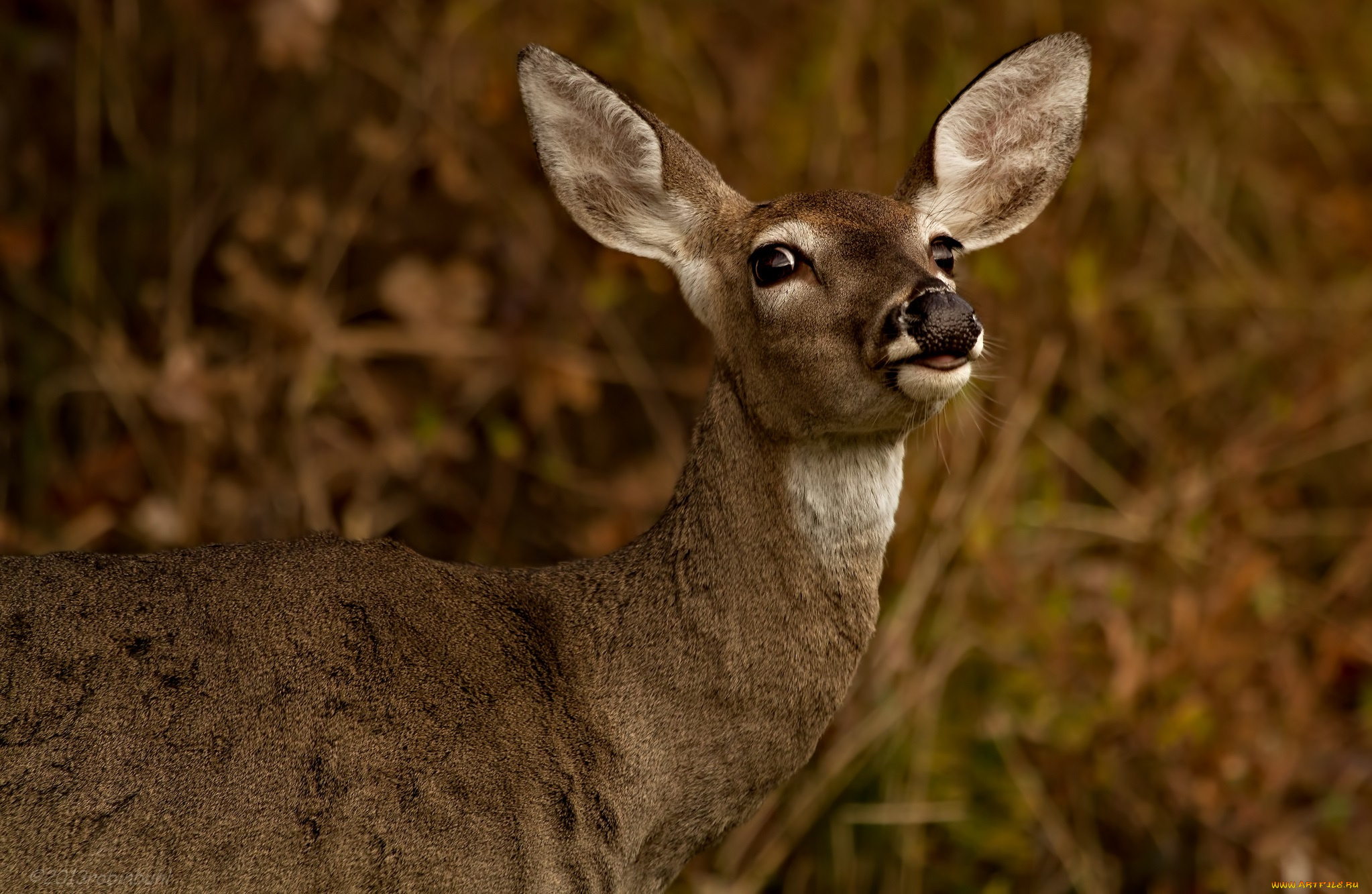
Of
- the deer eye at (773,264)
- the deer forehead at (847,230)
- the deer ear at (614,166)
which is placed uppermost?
the deer ear at (614,166)

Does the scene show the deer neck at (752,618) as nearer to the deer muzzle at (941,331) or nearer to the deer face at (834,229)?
the deer face at (834,229)

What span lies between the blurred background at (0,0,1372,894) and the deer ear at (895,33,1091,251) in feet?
3.05

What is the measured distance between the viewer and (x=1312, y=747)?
4906 millimetres

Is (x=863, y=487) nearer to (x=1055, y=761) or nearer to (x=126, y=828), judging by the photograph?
(x=126, y=828)

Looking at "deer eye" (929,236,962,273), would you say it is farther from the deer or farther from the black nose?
the black nose

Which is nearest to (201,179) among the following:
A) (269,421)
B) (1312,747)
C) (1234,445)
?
(269,421)

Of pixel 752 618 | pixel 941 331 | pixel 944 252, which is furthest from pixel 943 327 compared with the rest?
pixel 752 618

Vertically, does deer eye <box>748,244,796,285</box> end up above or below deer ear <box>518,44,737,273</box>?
below

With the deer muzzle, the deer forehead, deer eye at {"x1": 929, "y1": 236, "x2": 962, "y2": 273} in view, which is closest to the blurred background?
deer eye at {"x1": 929, "y1": 236, "x2": 962, "y2": 273}

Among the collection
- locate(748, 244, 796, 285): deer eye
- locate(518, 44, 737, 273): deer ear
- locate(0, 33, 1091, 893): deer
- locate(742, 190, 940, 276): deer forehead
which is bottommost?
locate(0, 33, 1091, 893): deer

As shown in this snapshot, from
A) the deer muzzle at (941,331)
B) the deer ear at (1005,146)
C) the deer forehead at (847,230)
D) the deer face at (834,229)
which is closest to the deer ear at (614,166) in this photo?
the deer face at (834,229)

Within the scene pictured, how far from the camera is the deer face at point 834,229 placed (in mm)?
2842

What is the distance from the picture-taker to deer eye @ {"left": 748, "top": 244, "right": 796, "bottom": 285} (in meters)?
3.04

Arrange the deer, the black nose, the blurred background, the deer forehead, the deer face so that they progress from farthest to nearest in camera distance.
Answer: the blurred background < the deer forehead < the deer face < the black nose < the deer
